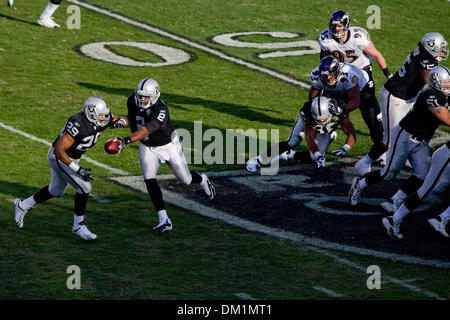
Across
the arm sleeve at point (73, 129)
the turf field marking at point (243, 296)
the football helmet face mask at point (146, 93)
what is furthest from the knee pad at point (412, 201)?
the arm sleeve at point (73, 129)

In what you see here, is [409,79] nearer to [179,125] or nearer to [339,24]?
[339,24]

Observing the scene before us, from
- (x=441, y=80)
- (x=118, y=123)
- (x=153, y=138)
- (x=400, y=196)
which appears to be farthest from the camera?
(x=400, y=196)

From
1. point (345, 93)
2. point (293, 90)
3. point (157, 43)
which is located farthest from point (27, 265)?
point (157, 43)

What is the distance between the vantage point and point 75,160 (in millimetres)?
10539

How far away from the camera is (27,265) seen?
9.23 metres

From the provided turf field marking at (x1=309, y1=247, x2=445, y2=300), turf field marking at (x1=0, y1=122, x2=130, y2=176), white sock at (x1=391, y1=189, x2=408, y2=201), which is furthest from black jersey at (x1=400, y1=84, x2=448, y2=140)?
turf field marking at (x1=0, y1=122, x2=130, y2=176)

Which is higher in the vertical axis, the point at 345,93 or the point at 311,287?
the point at 345,93

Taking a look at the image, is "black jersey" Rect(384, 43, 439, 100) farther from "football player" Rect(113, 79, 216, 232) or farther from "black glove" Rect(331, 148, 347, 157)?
"football player" Rect(113, 79, 216, 232)

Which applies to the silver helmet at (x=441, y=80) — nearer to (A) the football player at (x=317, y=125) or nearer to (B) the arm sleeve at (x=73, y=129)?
(A) the football player at (x=317, y=125)

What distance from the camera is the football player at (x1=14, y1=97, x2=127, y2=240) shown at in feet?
33.2

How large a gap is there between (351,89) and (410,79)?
2.81 ft

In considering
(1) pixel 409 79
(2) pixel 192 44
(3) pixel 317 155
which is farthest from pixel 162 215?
(2) pixel 192 44

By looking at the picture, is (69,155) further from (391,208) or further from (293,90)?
(293,90)

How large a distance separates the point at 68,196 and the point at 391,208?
412cm
